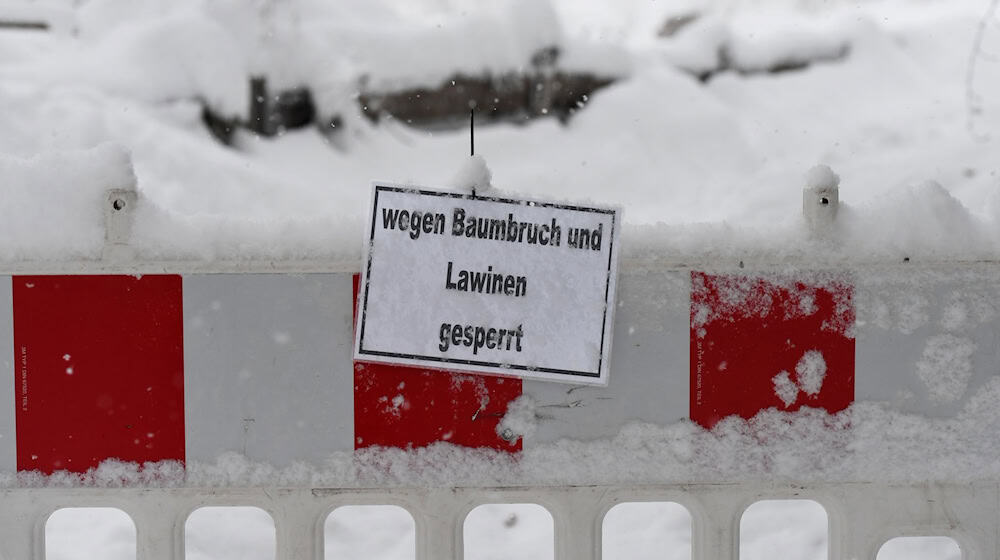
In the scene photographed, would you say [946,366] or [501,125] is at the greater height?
[501,125]

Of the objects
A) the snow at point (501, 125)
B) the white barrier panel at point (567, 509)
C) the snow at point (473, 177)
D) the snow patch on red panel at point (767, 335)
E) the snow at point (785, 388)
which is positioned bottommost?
the white barrier panel at point (567, 509)

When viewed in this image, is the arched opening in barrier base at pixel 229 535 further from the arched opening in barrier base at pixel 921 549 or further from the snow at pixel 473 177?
the arched opening in barrier base at pixel 921 549

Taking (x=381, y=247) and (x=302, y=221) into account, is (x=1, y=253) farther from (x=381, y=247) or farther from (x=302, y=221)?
(x=381, y=247)

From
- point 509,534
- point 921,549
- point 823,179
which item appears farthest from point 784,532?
point 823,179

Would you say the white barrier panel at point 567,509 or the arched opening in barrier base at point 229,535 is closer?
the white barrier panel at point 567,509

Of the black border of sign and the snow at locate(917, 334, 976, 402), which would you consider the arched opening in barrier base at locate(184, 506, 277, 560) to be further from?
the snow at locate(917, 334, 976, 402)

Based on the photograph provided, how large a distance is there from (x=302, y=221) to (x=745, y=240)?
0.78 m

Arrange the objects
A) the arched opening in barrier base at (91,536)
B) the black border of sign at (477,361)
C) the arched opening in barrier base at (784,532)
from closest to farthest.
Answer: the black border of sign at (477,361) → the arched opening in barrier base at (91,536) → the arched opening in barrier base at (784,532)

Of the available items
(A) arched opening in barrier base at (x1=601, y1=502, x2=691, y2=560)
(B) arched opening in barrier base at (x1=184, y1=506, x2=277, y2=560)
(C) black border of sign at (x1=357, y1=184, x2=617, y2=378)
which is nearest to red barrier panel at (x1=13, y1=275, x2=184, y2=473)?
(C) black border of sign at (x1=357, y1=184, x2=617, y2=378)

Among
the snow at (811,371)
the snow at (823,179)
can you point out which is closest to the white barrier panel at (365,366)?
the snow at (811,371)

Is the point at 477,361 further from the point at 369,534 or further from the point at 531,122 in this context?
the point at 531,122

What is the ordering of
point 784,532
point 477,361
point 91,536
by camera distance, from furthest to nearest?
point 784,532, point 91,536, point 477,361

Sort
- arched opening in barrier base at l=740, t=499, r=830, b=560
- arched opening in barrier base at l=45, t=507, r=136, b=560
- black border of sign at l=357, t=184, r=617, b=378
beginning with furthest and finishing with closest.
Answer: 1. arched opening in barrier base at l=740, t=499, r=830, b=560
2. arched opening in barrier base at l=45, t=507, r=136, b=560
3. black border of sign at l=357, t=184, r=617, b=378

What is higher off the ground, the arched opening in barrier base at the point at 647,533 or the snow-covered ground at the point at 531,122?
the snow-covered ground at the point at 531,122
